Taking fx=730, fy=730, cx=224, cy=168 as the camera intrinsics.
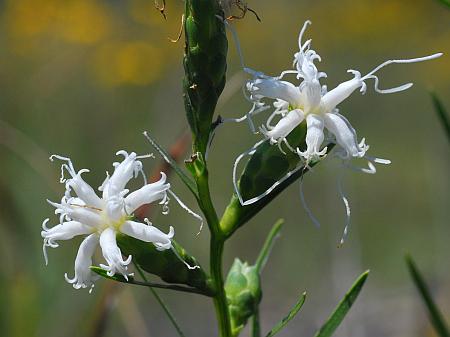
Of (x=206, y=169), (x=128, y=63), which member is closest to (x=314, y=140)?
(x=206, y=169)

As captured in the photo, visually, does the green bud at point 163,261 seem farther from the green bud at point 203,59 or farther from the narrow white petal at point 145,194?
the green bud at point 203,59

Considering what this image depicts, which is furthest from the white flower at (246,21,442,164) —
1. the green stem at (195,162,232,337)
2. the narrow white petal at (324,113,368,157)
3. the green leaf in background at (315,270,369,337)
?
the green leaf in background at (315,270,369,337)

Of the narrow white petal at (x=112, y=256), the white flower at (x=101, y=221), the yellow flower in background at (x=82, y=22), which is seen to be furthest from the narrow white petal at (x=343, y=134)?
the yellow flower in background at (x=82, y=22)

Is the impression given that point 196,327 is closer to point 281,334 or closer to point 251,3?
point 281,334

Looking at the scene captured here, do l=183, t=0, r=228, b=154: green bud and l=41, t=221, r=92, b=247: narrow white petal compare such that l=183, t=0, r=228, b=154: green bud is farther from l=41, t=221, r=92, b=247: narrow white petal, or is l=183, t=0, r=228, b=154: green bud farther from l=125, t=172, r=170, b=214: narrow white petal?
l=41, t=221, r=92, b=247: narrow white petal

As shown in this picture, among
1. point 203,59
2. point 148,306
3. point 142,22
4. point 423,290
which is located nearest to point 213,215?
point 203,59

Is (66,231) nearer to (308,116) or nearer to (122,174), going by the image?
(122,174)
